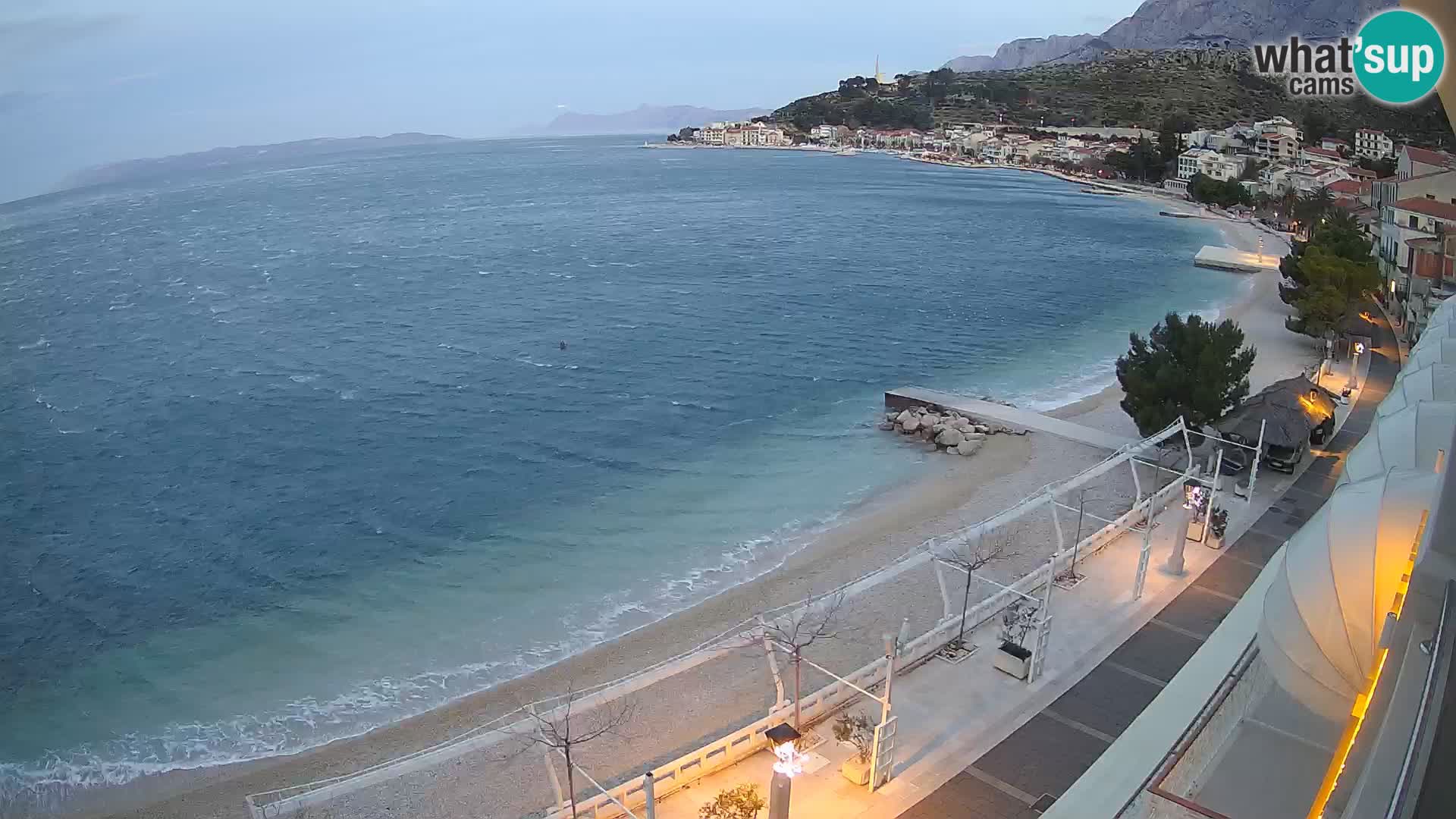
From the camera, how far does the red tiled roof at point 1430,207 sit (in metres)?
41.3

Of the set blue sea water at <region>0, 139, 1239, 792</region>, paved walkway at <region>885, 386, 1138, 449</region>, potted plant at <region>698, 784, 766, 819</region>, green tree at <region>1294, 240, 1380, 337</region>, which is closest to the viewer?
potted plant at <region>698, 784, 766, 819</region>

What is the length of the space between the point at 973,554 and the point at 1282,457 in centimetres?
1008

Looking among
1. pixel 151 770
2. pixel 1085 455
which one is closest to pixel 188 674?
pixel 151 770

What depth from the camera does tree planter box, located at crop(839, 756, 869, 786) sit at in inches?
496

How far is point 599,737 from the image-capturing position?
16.8 meters

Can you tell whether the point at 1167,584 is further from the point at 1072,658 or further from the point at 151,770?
the point at 151,770

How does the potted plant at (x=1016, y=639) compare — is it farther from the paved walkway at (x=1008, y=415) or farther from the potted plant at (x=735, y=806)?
the paved walkway at (x=1008, y=415)

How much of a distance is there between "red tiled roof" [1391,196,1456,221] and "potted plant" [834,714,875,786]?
42.6 meters

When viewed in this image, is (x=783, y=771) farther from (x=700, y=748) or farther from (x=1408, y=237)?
(x=1408, y=237)

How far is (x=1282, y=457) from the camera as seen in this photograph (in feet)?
77.7

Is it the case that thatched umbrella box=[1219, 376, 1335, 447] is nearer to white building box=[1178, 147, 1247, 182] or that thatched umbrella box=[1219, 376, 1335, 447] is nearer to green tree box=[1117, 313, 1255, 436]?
green tree box=[1117, 313, 1255, 436]

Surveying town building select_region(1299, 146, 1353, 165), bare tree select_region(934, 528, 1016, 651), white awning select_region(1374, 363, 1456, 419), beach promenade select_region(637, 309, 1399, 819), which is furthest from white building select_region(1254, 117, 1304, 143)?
beach promenade select_region(637, 309, 1399, 819)

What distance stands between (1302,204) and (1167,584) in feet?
223

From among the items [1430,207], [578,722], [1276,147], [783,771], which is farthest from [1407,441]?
[1276,147]
